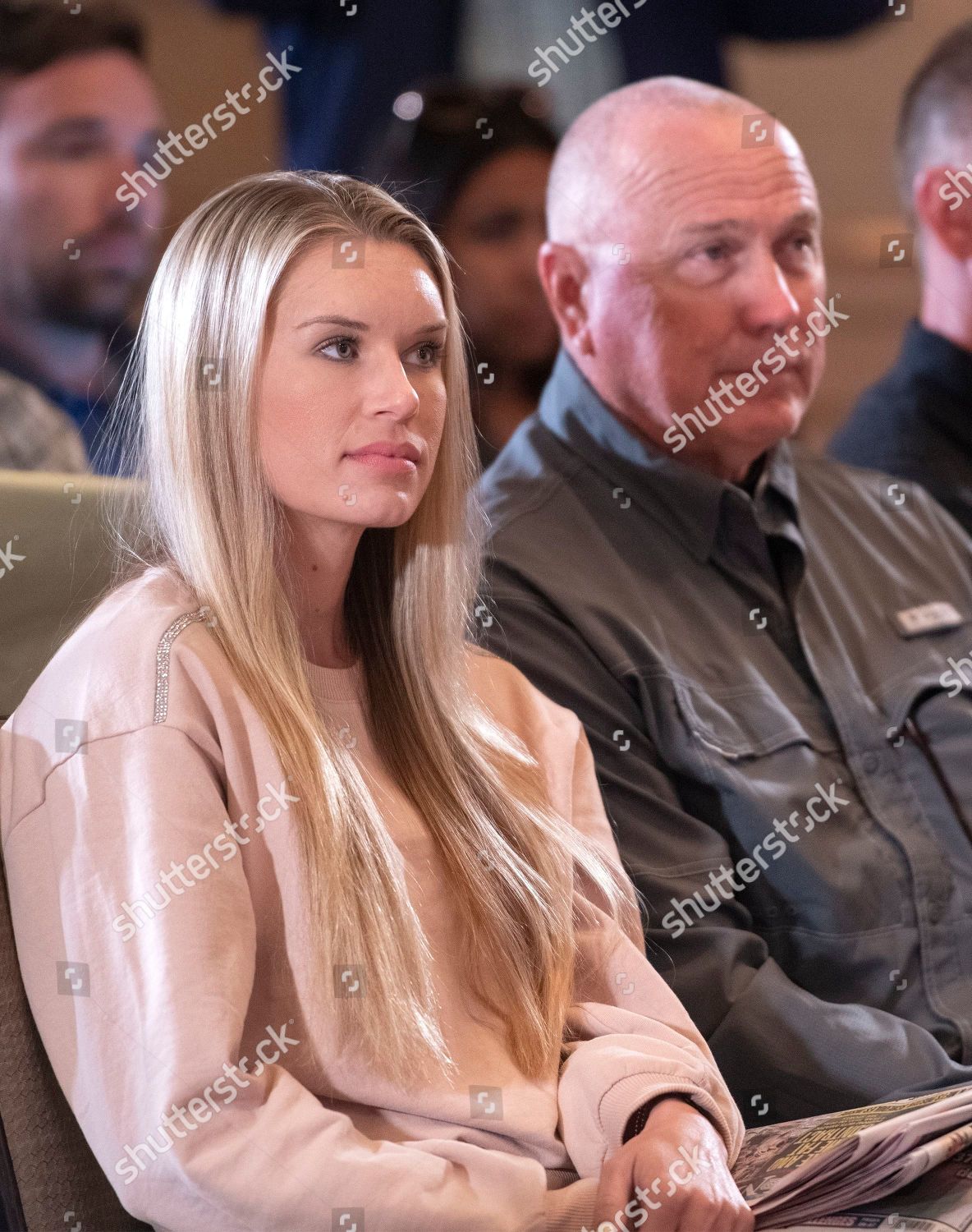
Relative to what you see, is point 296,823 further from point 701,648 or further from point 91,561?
point 701,648

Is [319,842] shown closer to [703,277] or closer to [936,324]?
[703,277]

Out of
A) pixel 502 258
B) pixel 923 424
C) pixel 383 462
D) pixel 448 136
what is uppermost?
pixel 448 136

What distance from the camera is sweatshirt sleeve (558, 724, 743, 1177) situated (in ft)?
3.01

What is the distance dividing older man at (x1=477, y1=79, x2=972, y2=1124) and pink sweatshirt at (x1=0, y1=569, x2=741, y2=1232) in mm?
245

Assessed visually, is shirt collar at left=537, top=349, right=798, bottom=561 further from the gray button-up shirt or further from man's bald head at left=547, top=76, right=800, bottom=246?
man's bald head at left=547, top=76, right=800, bottom=246

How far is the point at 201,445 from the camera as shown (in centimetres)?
95

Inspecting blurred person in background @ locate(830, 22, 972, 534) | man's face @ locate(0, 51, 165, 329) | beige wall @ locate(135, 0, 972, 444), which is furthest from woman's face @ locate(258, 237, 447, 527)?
beige wall @ locate(135, 0, 972, 444)

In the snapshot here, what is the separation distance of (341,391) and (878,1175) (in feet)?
1.89

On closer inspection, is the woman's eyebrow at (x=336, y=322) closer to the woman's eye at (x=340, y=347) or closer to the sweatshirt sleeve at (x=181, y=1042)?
the woman's eye at (x=340, y=347)

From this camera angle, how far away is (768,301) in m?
1.47

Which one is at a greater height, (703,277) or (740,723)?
(703,277)

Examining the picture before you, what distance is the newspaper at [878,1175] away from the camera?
0.89 metres

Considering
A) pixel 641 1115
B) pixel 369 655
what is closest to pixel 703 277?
pixel 369 655

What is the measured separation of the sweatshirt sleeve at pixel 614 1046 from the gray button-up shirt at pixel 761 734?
5.0 inches
